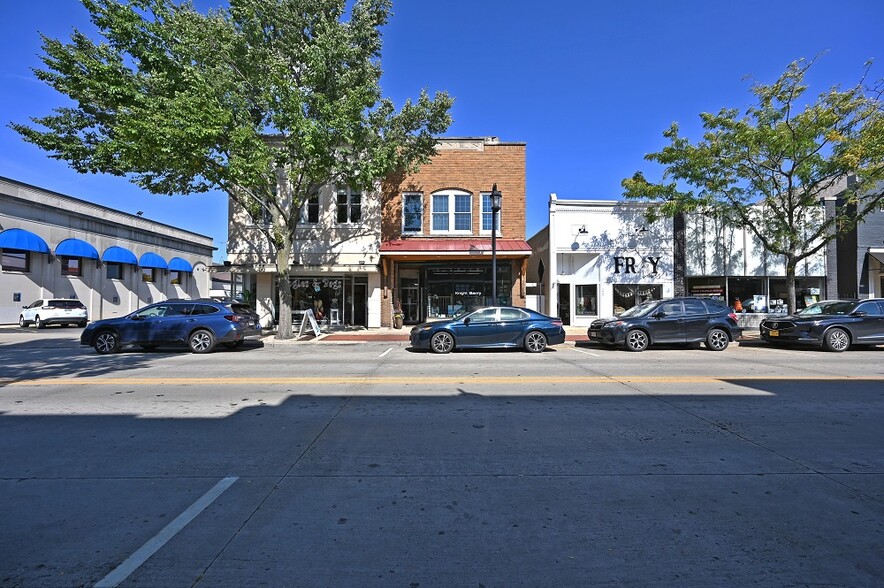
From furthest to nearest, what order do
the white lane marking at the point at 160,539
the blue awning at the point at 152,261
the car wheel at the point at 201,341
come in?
the blue awning at the point at 152,261, the car wheel at the point at 201,341, the white lane marking at the point at 160,539

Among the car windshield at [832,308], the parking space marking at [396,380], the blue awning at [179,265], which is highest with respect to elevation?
the blue awning at [179,265]

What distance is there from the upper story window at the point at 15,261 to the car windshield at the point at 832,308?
37991 mm

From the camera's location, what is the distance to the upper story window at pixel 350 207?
866 inches

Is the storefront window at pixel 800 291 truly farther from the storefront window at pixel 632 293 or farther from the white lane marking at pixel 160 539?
the white lane marking at pixel 160 539

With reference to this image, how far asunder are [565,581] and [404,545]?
1013mm

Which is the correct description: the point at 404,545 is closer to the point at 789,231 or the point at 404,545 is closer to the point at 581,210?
the point at 789,231

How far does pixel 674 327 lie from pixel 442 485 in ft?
40.3

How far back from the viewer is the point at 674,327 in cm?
1381

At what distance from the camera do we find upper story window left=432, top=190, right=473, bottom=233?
71.2 ft

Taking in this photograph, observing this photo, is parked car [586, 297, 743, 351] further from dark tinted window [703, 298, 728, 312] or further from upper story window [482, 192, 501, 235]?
upper story window [482, 192, 501, 235]

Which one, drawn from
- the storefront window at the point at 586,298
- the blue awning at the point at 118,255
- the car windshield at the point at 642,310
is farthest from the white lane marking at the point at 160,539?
the blue awning at the point at 118,255

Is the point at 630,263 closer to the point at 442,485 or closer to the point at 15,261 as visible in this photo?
the point at 442,485

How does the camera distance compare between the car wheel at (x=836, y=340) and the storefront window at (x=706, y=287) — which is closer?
the car wheel at (x=836, y=340)

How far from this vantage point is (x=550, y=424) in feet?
18.4
